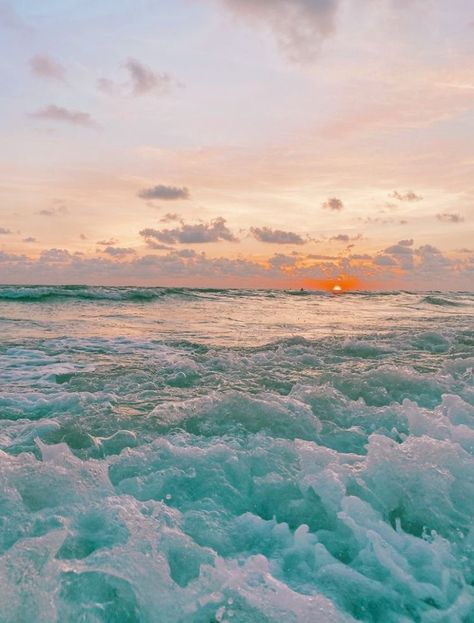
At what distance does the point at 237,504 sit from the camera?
12.1 feet

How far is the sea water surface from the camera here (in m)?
2.68

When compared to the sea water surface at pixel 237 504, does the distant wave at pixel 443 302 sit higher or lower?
higher

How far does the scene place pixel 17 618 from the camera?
8.02ft

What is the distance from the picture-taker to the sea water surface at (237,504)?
268 cm

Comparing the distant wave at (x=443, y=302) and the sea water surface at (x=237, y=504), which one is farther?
the distant wave at (x=443, y=302)

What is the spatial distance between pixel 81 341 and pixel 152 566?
10.7 metres

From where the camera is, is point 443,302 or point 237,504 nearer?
point 237,504

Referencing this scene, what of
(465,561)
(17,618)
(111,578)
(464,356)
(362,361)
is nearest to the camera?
(17,618)

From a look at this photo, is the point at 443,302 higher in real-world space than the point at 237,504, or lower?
higher

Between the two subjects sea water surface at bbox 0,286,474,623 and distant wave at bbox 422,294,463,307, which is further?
distant wave at bbox 422,294,463,307

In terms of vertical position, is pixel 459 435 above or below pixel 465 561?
above

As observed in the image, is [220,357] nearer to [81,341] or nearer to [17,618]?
[81,341]

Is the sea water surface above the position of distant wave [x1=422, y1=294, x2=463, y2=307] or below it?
below

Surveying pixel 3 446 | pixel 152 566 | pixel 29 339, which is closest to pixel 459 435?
pixel 152 566
